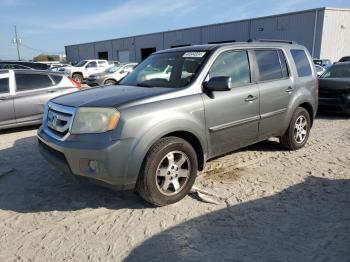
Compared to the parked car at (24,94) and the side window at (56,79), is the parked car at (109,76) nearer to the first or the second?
the side window at (56,79)

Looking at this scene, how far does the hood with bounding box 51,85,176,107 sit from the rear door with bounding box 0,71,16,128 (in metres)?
3.93

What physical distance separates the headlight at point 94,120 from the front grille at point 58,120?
4.4 inches

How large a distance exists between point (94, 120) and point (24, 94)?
4.99 m

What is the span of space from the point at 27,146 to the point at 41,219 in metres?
3.13

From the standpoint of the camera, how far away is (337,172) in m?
4.89

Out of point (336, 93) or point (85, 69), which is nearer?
point (336, 93)

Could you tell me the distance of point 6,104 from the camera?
7.56m

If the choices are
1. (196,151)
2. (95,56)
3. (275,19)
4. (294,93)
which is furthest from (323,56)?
(95,56)

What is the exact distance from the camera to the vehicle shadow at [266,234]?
3021mm

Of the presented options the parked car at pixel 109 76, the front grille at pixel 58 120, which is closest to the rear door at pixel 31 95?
the front grille at pixel 58 120

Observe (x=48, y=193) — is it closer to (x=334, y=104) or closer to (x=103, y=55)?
(x=334, y=104)

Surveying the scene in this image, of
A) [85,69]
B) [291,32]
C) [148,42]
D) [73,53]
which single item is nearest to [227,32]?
[291,32]

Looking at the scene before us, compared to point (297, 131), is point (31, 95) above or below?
above

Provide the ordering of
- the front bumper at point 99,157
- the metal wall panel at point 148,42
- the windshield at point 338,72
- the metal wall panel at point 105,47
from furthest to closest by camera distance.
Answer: the metal wall panel at point 105,47, the metal wall panel at point 148,42, the windshield at point 338,72, the front bumper at point 99,157
